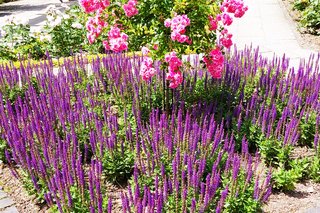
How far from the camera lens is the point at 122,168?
4293mm

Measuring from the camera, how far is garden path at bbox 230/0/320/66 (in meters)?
9.22

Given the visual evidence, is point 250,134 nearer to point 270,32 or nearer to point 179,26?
point 179,26

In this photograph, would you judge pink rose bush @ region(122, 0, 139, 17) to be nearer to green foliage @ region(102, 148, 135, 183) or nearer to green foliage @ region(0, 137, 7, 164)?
green foliage @ region(102, 148, 135, 183)

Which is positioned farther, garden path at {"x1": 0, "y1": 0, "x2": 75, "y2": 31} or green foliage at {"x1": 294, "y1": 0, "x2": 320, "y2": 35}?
garden path at {"x1": 0, "y1": 0, "x2": 75, "y2": 31}

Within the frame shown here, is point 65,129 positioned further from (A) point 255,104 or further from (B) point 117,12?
(A) point 255,104

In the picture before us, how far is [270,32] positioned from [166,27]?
660 cm

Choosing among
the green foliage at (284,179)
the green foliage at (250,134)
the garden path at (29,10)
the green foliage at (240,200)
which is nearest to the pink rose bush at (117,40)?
the green foliage at (250,134)

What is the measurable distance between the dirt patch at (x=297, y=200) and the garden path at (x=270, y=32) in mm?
4317

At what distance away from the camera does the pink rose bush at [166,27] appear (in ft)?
16.1

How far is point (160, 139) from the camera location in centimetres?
425

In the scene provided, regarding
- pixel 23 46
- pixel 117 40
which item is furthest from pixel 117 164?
pixel 23 46

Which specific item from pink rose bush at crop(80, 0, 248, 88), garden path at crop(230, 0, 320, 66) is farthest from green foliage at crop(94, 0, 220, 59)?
garden path at crop(230, 0, 320, 66)

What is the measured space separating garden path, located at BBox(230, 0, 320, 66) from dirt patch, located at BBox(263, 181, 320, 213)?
4.32 meters

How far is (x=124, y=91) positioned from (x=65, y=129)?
130 cm
